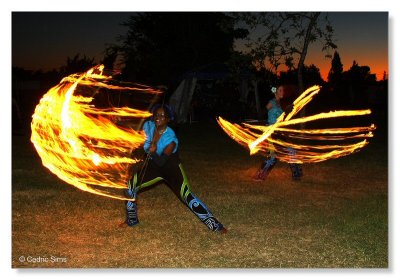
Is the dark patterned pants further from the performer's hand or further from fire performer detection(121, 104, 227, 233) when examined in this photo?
the performer's hand

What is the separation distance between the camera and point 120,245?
732 centimetres

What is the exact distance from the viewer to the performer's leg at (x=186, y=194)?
25.0 ft

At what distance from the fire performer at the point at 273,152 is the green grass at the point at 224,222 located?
0.27 metres

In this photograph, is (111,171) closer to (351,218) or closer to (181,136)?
(351,218)

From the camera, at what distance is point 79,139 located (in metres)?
11.0

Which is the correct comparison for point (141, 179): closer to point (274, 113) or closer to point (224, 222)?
point (224, 222)

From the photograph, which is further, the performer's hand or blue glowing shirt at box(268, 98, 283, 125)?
blue glowing shirt at box(268, 98, 283, 125)

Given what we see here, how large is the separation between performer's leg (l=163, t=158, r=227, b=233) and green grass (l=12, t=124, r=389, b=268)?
0.77 ft

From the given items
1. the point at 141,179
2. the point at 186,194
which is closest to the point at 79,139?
the point at 141,179

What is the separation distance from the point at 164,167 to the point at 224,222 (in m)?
1.43

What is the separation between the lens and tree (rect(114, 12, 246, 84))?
2658 centimetres

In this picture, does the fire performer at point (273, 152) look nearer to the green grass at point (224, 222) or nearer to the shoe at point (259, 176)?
the shoe at point (259, 176)

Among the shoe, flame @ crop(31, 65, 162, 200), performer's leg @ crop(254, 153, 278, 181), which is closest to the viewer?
flame @ crop(31, 65, 162, 200)

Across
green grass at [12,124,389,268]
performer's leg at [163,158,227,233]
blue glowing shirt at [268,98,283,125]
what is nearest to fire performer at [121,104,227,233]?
performer's leg at [163,158,227,233]
